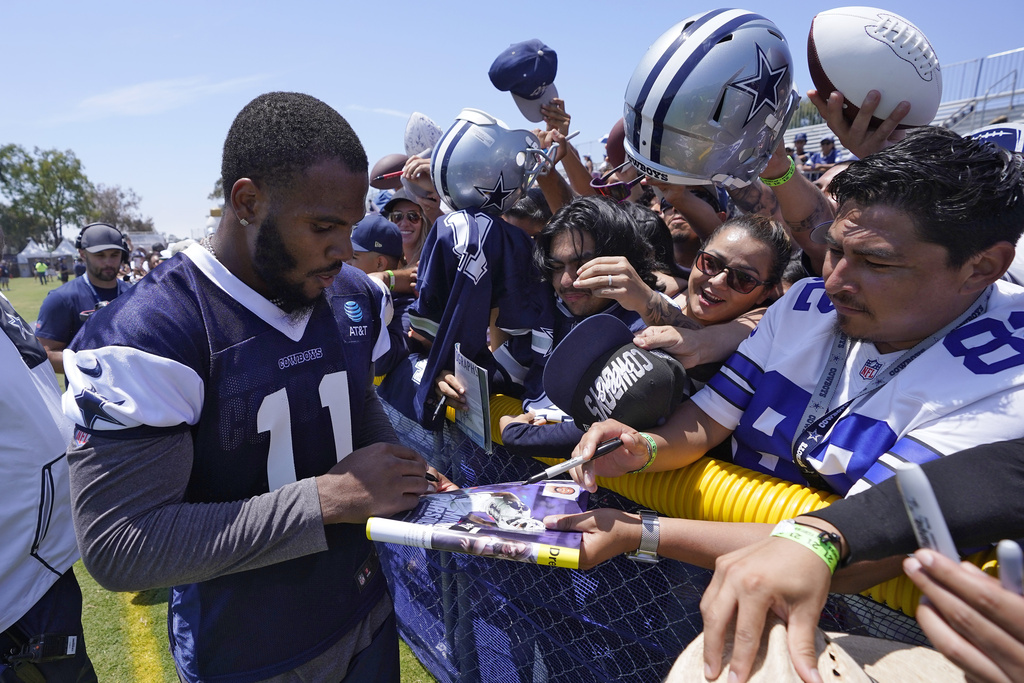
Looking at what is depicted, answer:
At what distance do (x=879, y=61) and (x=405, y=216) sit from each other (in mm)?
3167

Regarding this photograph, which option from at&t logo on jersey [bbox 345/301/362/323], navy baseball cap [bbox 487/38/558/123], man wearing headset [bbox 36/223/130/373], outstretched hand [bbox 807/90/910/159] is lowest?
man wearing headset [bbox 36/223/130/373]

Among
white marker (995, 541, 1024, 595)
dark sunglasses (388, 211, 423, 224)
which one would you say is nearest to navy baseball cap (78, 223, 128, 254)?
dark sunglasses (388, 211, 423, 224)

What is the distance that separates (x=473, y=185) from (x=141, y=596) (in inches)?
154

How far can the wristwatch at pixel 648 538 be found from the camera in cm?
155

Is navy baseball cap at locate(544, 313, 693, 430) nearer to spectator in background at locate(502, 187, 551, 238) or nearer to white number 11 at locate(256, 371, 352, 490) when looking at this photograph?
white number 11 at locate(256, 371, 352, 490)

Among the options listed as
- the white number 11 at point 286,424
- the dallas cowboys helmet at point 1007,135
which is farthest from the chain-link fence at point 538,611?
the dallas cowboys helmet at point 1007,135

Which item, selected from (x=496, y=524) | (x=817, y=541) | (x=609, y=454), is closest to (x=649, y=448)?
(x=609, y=454)

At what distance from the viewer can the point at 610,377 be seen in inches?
71.5

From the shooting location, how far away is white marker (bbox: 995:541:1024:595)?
0.78 metres

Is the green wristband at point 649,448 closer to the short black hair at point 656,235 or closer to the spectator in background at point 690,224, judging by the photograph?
the short black hair at point 656,235

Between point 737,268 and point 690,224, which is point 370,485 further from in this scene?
point 690,224

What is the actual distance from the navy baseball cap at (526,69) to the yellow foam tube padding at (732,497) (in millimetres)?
2354

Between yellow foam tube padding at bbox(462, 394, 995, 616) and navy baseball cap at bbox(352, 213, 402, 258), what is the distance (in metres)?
→ 2.66

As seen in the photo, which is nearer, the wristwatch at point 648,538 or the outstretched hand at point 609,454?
the wristwatch at point 648,538
